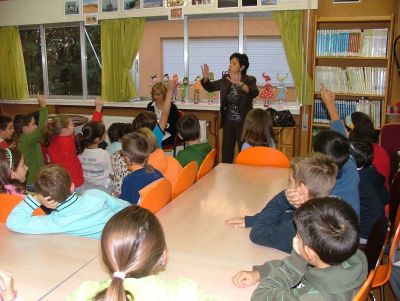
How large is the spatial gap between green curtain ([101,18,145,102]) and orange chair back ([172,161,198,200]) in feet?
11.9

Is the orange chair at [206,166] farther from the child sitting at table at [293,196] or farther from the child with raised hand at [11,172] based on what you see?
the child with raised hand at [11,172]

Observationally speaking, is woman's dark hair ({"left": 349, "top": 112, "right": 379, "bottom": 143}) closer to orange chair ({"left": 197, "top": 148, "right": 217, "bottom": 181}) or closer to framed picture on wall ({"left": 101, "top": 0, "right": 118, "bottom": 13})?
orange chair ({"left": 197, "top": 148, "right": 217, "bottom": 181})

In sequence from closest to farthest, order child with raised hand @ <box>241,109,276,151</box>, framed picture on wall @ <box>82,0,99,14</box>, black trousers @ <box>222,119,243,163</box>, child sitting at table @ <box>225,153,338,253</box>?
child sitting at table @ <box>225,153,338,253</box>, child with raised hand @ <box>241,109,276,151</box>, black trousers @ <box>222,119,243,163</box>, framed picture on wall @ <box>82,0,99,14</box>

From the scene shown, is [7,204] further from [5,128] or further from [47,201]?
[5,128]

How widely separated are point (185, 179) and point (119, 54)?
12.7 feet

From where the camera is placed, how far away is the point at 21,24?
6.48 meters

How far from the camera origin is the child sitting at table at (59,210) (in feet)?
5.98

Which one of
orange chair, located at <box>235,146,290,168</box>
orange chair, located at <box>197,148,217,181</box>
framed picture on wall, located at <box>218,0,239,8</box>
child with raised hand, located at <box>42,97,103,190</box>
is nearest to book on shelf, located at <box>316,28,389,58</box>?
framed picture on wall, located at <box>218,0,239,8</box>

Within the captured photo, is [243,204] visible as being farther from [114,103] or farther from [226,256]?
[114,103]

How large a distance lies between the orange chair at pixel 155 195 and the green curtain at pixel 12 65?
17.5ft

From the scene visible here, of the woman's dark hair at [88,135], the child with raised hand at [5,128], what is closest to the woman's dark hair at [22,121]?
the child with raised hand at [5,128]

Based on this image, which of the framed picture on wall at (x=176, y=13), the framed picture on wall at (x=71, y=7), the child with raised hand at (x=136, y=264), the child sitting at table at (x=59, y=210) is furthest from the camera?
the framed picture on wall at (x=71, y=7)

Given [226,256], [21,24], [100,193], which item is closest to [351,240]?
[226,256]

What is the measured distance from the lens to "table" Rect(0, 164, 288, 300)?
1.39 metres
